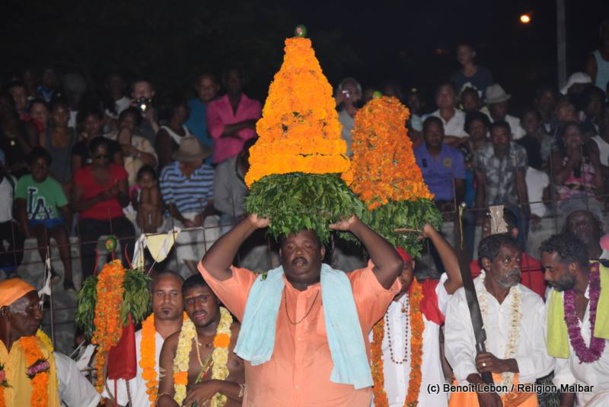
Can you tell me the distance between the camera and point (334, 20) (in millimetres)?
18422

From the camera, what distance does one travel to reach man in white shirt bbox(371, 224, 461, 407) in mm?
7793

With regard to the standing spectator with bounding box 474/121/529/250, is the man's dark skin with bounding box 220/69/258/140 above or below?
above

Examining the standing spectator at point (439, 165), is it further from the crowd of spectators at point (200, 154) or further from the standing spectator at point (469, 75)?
the standing spectator at point (469, 75)

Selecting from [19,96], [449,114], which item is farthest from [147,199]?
[449,114]

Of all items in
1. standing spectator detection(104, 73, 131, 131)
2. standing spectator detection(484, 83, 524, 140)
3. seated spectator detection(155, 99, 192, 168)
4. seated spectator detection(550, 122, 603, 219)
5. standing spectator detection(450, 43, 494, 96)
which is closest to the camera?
seated spectator detection(550, 122, 603, 219)

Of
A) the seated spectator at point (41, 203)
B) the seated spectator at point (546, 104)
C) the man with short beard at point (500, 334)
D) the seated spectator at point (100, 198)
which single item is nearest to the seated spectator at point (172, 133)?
the seated spectator at point (100, 198)

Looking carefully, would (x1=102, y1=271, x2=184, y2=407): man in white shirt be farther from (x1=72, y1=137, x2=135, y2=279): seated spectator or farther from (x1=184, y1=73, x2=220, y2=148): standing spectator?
(x1=184, y1=73, x2=220, y2=148): standing spectator

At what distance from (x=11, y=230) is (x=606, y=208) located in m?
6.69

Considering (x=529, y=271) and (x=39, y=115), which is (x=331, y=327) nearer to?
(x=529, y=271)

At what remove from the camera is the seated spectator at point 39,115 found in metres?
12.7

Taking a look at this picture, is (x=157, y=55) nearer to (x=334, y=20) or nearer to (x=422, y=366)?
(x=334, y=20)

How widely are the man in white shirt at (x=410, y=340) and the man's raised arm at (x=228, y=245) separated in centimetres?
172

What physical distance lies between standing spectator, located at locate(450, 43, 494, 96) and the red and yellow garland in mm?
5981

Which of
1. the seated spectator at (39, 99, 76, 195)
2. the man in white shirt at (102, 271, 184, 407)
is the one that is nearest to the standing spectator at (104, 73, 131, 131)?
the seated spectator at (39, 99, 76, 195)
